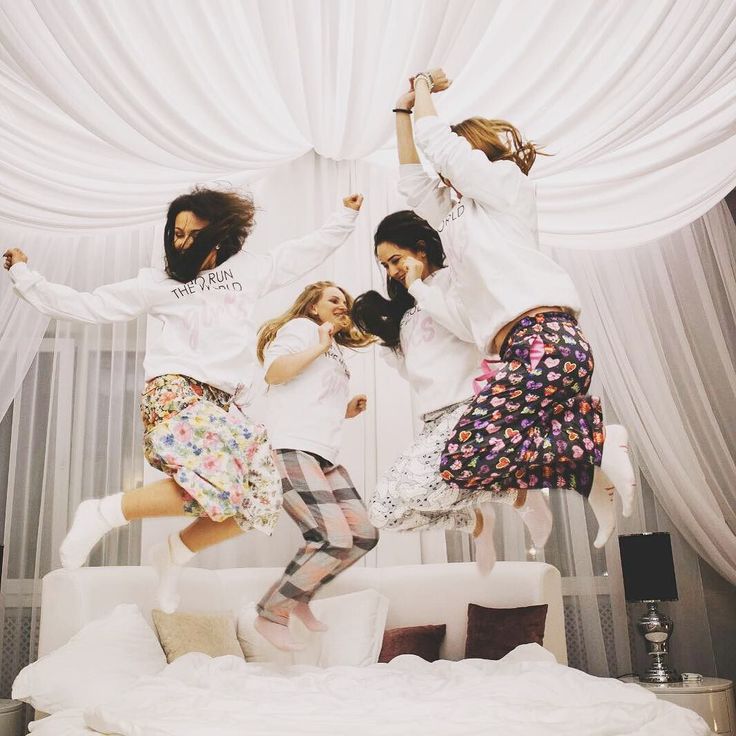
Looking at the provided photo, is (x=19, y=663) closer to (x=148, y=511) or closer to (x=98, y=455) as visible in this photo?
(x=98, y=455)

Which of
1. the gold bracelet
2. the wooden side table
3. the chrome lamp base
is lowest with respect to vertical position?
the wooden side table

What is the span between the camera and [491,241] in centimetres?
195

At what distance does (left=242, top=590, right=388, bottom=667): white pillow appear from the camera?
117 inches

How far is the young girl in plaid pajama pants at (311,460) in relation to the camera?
8.29 ft

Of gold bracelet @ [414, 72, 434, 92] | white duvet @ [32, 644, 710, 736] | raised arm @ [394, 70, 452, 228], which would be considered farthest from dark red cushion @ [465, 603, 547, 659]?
gold bracelet @ [414, 72, 434, 92]

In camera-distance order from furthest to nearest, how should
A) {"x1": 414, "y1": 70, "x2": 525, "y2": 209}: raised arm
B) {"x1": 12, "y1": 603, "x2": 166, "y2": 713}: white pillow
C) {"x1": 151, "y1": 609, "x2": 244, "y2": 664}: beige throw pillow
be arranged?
{"x1": 151, "y1": 609, "x2": 244, "y2": 664}: beige throw pillow < {"x1": 12, "y1": 603, "x2": 166, "y2": 713}: white pillow < {"x1": 414, "y1": 70, "x2": 525, "y2": 209}: raised arm

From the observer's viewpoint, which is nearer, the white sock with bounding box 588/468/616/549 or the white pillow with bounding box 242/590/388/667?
the white sock with bounding box 588/468/616/549

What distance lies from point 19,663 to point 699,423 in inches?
122

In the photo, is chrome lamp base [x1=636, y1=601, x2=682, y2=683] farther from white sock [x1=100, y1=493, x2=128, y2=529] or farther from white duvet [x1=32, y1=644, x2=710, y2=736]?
white sock [x1=100, y1=493, x2=128, y2=529]

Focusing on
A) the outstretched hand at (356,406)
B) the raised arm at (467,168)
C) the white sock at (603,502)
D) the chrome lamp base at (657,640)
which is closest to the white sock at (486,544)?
the white sock at (603,502)

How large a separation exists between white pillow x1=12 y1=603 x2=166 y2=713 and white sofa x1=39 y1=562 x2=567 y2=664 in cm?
15

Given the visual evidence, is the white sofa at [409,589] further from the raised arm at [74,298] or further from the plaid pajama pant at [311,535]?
the raised arm at [74,298]

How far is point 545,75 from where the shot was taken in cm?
257

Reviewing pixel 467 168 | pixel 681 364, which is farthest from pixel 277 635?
pixel 681 364
